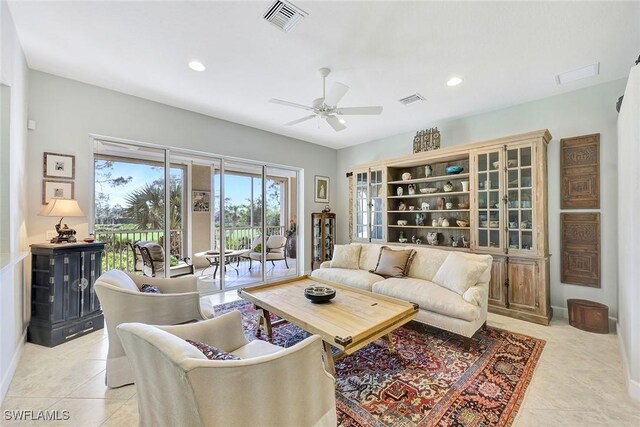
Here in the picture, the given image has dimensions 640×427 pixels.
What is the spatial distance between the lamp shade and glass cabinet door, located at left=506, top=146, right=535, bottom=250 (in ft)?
17.1

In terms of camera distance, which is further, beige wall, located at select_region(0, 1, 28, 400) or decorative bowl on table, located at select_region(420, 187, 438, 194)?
decorative bowl on table, located at select_region(420, 187, 438, 194)

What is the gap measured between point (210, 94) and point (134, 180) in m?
1.74

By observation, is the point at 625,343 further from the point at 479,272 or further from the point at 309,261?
the point at 309,261

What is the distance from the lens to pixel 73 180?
3221 mm

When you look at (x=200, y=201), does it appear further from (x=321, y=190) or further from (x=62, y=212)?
(x=62, y=212)

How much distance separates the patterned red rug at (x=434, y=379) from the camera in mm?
1741

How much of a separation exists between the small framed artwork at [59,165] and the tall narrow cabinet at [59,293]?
879 millimetres

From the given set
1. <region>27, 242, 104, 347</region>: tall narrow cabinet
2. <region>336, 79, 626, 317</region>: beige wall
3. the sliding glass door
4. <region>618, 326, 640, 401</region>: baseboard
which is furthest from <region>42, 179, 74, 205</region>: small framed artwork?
<region>618, 326, 640, 401</region>: baseboard

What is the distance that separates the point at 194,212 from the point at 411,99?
185 inches

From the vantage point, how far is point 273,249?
5.76 meters

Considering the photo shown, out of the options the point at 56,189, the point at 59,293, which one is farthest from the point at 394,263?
the point at 56,189

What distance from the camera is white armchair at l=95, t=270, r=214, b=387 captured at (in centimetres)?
195

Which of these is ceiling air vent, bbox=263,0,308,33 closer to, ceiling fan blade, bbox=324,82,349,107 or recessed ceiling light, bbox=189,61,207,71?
ceiling fan blade, bbox=324,82,349,107

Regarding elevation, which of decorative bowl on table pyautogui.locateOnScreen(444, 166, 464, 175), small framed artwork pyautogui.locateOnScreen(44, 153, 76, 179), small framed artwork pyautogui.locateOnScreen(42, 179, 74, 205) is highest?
decorative bowl on table pyautogui.locateOnScreen(444, 166, 464, 175)
